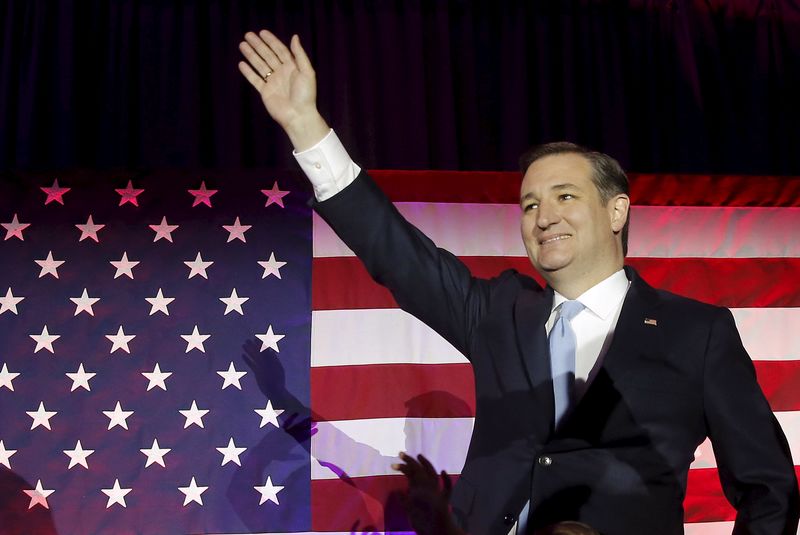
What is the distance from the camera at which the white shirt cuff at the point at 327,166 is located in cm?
137

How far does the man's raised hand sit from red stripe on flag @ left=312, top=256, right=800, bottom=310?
3.97 ft

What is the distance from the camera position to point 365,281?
8.43 ft

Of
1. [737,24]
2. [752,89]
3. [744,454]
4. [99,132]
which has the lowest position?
[744,454]

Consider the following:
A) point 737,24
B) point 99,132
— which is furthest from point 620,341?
point 737,24

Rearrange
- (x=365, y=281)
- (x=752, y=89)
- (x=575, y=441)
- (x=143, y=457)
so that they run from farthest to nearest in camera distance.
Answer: (x=752, y=89) < (x=365, y=281) < (x=143, y=457) < (x=575, y=441)

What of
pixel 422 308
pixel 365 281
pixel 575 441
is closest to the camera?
pixel 575 441

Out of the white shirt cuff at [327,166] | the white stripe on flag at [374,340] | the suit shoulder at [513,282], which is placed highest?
the white shirt cuff at [327,166]

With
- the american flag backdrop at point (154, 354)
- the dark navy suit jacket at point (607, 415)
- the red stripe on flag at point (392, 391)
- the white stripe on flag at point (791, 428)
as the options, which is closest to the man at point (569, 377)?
the dark navy suit jacket at point (607, 415)

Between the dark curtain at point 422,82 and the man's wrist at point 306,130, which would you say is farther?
the dark curtain at point 422,82

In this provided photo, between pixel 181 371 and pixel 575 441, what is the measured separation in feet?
4.85

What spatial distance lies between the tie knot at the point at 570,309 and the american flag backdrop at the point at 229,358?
1063 millimetres

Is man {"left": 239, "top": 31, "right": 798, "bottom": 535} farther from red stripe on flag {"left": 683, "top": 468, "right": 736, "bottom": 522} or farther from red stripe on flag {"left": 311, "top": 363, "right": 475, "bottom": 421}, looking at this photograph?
red stripe on flag {"left": 683, "top": 468, "right": 736, "bottom": 522}

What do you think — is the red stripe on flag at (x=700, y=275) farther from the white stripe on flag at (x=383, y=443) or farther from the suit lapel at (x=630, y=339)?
the suit lapel at (x=630, y=339)

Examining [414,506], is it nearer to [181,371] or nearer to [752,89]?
[181,371]
